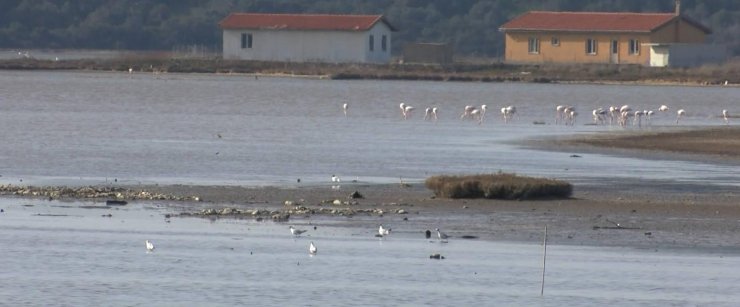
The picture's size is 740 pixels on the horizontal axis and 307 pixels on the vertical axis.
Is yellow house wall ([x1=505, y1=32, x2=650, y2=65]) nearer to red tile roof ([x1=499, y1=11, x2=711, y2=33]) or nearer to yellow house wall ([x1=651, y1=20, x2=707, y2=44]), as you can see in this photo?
red tile roof ([x1=499, y1=11, x2=711, y2=33])

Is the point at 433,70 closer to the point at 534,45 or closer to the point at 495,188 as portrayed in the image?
the point at 534,45

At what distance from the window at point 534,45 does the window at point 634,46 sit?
4.93 metres

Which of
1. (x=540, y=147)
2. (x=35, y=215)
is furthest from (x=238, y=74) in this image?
(x=35, y=215)

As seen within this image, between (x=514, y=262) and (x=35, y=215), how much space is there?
6475 millimetres

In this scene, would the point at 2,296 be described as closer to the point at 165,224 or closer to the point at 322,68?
the point at 165,224

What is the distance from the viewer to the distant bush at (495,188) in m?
23.3

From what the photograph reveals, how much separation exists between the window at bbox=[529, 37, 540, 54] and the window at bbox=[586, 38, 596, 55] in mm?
2576

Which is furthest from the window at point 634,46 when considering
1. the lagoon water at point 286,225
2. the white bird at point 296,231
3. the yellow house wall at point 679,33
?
the white bird at point 296,231

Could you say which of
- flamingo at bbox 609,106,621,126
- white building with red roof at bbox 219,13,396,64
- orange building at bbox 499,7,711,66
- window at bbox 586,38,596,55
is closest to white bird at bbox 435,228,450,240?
flamingo at bbox 609,106,621,126

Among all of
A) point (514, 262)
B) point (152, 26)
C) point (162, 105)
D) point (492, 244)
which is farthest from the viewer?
point (152, 26)

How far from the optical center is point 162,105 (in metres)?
56.9

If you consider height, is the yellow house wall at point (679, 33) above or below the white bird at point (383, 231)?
above

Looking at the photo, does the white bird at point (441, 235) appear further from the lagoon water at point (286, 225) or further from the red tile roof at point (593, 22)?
the red tile roof at point (593, 22)

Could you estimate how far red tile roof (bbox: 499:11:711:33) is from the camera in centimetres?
8719
